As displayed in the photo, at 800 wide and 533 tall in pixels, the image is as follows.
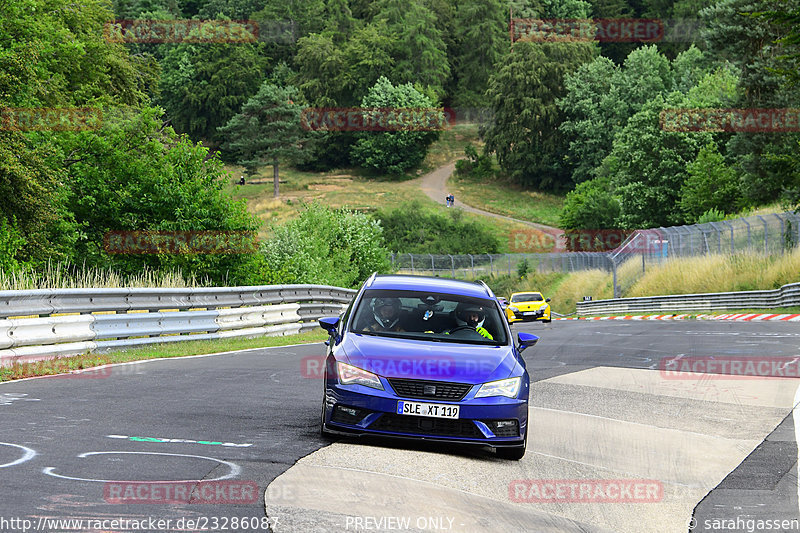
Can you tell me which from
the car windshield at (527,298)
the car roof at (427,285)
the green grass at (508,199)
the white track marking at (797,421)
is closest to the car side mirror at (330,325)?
the car roof at (427,285)

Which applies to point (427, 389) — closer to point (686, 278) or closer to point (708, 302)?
point (708, 302)

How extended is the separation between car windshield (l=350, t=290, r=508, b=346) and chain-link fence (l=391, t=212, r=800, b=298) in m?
29.8

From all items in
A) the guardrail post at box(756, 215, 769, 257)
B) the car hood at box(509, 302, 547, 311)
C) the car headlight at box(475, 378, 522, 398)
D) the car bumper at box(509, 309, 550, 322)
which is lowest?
the car bumper at box(509, 309, 550, 322)

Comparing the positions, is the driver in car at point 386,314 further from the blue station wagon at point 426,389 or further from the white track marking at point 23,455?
the white track marking at point 23,455

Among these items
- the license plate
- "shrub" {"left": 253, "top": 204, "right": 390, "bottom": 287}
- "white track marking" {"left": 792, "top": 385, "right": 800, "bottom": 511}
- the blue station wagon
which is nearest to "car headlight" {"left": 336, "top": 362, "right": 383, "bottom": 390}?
the blue station wagon

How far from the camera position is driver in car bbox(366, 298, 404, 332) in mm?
9227

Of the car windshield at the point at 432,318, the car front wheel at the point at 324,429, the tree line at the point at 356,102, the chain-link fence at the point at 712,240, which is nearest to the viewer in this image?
the car front wheel at the point at 324,429

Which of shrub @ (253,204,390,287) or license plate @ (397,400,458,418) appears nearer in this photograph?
license plate @ (397,400,458,418)

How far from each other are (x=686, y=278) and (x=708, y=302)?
4.76 meters

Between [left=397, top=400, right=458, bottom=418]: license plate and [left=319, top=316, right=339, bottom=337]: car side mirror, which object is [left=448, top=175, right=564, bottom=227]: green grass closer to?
[left=319, top=316, right=339, bottom=337]: car side mirror

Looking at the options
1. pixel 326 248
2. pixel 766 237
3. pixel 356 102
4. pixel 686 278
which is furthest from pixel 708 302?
pixel 356 102

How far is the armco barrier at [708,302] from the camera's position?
34347mm

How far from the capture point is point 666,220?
249 feet

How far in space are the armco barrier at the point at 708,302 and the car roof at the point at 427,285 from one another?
85.4ft
